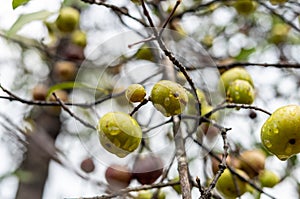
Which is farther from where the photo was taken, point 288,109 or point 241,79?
point 241,79

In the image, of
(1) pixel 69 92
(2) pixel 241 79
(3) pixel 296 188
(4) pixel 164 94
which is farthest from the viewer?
(1) pixel 69 92

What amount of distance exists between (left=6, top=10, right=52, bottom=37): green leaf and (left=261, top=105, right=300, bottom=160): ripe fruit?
0.85m

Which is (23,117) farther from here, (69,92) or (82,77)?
(82,77)

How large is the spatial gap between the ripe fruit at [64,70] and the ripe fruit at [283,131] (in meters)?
1.78

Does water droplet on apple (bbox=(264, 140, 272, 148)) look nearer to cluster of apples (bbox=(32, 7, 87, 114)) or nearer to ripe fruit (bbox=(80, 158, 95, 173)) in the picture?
ripe fruit (bbox=(80, 158, 95, 173))

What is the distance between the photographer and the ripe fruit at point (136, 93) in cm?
82

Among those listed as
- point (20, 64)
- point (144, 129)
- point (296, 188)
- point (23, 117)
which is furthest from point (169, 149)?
point (20, 64)

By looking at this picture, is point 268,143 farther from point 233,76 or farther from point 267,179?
point 267,179

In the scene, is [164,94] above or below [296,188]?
above

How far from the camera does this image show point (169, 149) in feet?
3.03

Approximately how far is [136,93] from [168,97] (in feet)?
0.19

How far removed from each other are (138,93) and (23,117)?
66.8 inches

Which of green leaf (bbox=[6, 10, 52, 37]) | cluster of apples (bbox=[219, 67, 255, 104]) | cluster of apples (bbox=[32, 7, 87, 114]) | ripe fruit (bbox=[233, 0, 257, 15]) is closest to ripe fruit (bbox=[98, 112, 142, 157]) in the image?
cluster of apples (bbox=[219, 67, 255, 104])

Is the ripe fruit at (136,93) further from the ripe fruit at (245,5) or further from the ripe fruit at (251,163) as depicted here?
the ripe fruit at (245,5)
